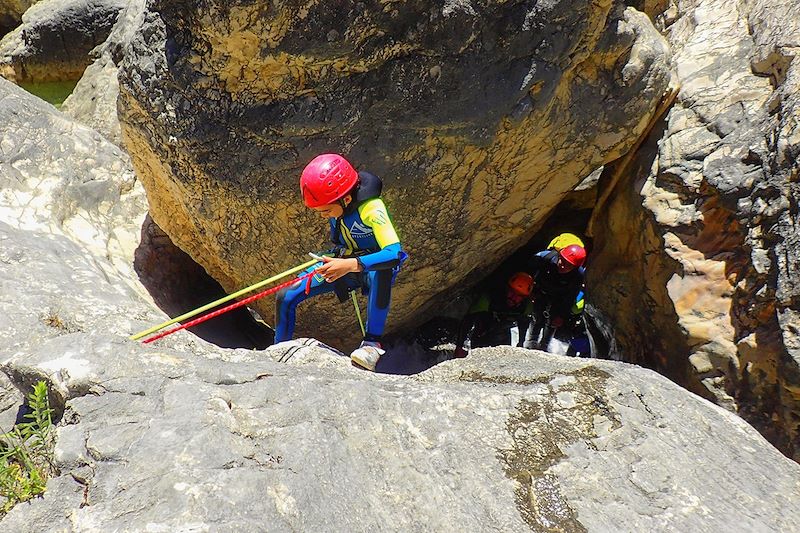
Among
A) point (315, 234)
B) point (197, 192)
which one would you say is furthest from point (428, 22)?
point (197, 192)

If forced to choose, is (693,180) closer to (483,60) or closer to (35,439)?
(483,60)

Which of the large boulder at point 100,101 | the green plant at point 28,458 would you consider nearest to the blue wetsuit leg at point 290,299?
the green plant at point 28,458

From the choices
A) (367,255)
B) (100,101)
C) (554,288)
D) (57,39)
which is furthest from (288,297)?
(57,39)

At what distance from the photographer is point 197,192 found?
12.6ft

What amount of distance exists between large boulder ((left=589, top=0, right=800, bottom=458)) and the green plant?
11.6 ft

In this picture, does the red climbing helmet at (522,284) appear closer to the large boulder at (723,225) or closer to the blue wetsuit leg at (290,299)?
the large boulder at (723,225)

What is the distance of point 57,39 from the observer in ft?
29.0

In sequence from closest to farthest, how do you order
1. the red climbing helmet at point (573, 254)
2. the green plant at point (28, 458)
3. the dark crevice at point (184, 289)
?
the green plant at point (28, 458)
the dark crevice at point (184, 289)
the red climbing helmet at point (573, 254)

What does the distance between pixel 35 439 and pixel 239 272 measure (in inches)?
95.1

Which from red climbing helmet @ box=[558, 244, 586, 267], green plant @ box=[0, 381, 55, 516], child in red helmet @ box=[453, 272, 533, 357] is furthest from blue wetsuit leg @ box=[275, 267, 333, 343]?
red climbing helmet @ box=[558, 244, 586, 267]

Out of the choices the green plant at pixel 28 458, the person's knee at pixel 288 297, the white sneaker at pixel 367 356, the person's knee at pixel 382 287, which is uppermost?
the person's knee at pixel 382 287

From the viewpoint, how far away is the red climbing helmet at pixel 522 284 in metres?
5.80

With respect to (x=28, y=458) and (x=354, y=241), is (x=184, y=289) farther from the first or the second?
(x=28, y=458)

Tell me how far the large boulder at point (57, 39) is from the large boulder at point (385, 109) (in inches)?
239
